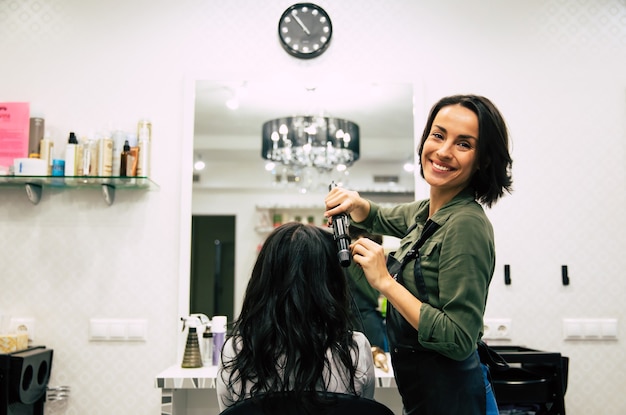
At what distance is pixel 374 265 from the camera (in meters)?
1.23

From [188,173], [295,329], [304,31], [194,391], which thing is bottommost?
[194,391]

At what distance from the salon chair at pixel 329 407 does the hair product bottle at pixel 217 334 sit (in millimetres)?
1175

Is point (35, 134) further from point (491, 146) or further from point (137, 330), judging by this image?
point (491, 146)

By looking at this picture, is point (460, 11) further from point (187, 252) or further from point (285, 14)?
point (187, 252)

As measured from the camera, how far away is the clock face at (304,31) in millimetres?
2422

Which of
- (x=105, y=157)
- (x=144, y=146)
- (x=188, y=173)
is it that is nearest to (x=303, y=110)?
(x=188, y=173)

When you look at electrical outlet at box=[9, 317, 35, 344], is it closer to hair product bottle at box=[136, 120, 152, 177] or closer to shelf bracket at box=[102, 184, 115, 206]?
shelf bracket at box=[102, 184, 115, 206]

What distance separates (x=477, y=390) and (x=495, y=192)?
1.47ft

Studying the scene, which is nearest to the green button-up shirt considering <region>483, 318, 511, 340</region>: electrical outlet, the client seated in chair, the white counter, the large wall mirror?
the client seated in chair

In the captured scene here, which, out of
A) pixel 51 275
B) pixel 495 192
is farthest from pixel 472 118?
pixel 51 275

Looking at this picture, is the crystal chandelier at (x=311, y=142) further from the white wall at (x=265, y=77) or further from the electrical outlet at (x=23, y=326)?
the electrical outlet at (x=23, y=326)

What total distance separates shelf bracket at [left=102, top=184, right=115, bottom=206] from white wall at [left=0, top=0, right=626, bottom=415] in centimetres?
4

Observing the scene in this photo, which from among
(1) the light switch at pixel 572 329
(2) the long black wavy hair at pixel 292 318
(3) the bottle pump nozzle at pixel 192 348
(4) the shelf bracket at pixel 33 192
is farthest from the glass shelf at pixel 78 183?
(1) the light switch at pixel 572 329

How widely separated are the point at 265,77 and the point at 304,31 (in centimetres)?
26
